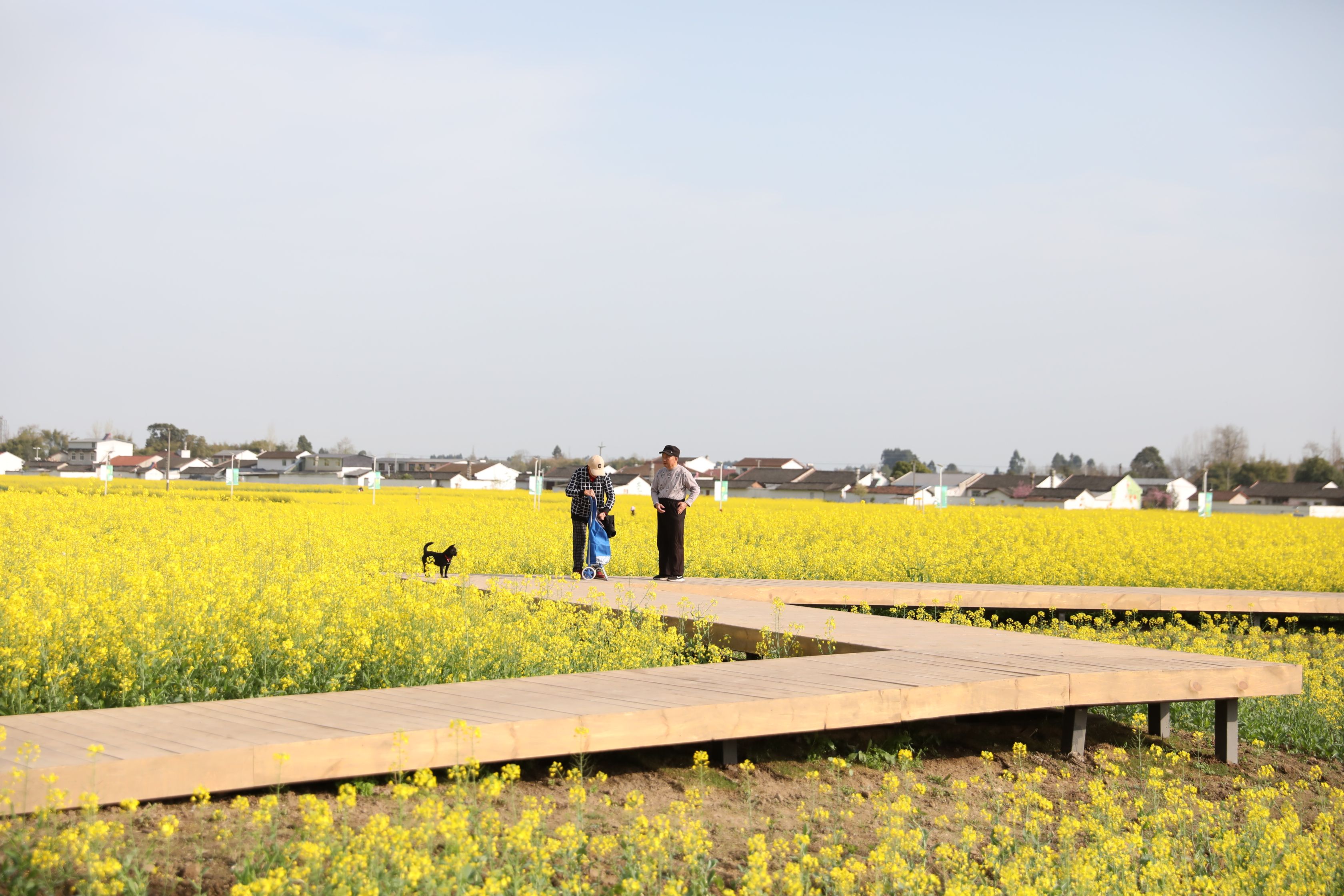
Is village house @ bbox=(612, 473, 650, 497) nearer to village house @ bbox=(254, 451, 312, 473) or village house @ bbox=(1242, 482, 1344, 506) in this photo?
village house @ bbox=(254, 451, 312, 473)

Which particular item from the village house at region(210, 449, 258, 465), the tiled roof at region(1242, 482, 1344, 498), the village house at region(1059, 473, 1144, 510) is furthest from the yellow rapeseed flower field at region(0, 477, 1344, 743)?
the village house at region(210, 449, 258, 465)

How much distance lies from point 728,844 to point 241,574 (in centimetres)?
398

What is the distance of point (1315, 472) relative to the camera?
8525 cm

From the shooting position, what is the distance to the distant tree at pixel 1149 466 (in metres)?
107

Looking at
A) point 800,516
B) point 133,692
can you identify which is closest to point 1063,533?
point 800,516

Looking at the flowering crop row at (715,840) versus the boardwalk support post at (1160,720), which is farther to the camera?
the boardwalk support post at (1160,720)

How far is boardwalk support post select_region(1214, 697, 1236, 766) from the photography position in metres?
6.97

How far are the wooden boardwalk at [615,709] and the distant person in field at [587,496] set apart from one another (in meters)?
3.66

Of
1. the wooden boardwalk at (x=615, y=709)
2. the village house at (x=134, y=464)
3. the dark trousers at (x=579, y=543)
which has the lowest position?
the wooden boardwalk at (x=615, y=709)

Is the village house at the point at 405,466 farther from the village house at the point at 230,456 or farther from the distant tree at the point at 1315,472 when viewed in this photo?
the distant tree at the point at 1315,472

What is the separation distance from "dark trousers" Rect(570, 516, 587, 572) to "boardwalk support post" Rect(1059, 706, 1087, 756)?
5.88 meters

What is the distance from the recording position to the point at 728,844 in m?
4.88

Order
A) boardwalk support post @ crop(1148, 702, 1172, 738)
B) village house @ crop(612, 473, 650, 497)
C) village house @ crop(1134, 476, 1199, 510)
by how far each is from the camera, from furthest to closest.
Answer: village house @ crop(612, 473, 650, 497) → village house @ crop(1134, 476, 1199, 510) → boardwalk support post @ crop(1148, 702, 1172, 738)

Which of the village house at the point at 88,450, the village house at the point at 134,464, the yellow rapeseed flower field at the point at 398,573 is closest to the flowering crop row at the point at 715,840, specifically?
the yellow rapeseed flower field at the point at 398,573
